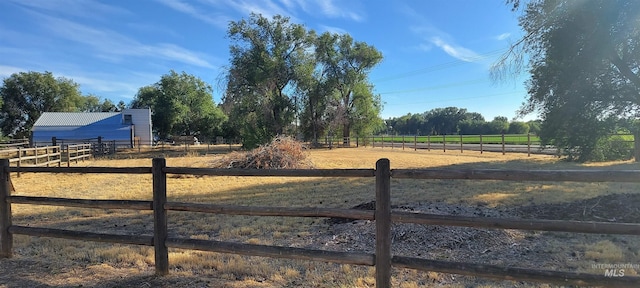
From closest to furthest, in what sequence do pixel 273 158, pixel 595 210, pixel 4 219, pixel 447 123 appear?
1. pixel 4 219
2. pixel 595 210
3. pixel 273 158
4. pixel 447 123

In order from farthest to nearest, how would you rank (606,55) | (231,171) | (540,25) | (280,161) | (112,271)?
(280,161), (540,25), (606,55), (112,271), (231,171)

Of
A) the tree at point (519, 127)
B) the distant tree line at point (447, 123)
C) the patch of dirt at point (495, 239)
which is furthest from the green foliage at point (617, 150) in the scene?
the distant tree line at point (447, 123)

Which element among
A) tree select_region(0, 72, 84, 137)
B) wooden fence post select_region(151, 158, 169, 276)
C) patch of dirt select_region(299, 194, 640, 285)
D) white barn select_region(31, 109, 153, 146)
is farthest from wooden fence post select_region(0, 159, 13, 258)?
tree select_region(0, 72, 84, 137)

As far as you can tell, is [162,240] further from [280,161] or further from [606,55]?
[280,161]

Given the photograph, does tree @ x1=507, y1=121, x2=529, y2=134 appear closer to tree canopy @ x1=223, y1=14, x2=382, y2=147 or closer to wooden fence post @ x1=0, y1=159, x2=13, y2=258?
tree canopy @ x1=223, y1=14, x2=382, y2=147

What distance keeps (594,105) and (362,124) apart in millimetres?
33131

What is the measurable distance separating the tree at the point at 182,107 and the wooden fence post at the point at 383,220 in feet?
200

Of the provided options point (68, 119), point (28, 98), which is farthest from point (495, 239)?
point (28, 98)

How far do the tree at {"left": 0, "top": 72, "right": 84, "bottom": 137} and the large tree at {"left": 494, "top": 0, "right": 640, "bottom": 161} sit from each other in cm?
6824

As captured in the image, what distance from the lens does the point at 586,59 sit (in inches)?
334

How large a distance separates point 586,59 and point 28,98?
72.0m

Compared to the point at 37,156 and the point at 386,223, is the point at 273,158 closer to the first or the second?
the point at 37,156

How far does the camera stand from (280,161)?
15344 millimetres

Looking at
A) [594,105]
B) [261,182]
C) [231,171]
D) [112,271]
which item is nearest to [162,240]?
[112,271]
